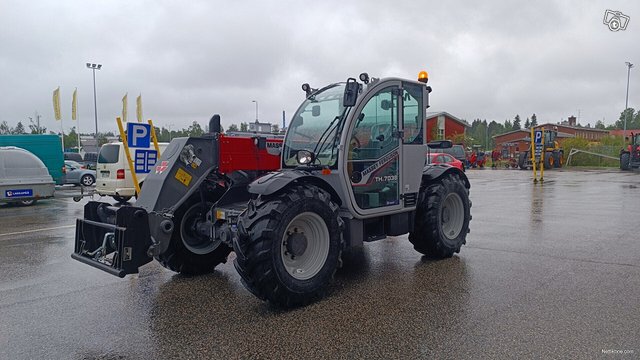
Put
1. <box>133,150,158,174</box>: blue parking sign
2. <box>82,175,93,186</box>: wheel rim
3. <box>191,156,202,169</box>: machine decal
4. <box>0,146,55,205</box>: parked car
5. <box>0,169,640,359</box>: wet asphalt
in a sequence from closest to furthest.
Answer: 1. <box>0,169,640,359</box>: wet asphalt
2. <box>191,156,202,169</box>: machine decal
3. <box>133,150,158,174</box>: blue parking sign
4. <box>0,146,55,205</box>: parked car
5. <box>82,175,93,186</box>: wheel rim

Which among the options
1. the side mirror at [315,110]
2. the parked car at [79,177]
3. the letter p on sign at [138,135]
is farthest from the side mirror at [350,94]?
the parked car at [79,177]

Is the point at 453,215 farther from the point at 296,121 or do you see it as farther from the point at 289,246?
the point at 289,246

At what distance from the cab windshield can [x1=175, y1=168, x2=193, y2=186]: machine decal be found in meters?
1.21

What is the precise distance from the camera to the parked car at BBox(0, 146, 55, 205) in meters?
13.2

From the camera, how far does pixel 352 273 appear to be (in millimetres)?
5680

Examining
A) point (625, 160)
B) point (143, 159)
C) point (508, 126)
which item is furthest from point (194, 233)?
point (508, 126)

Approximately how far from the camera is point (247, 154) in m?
5.62

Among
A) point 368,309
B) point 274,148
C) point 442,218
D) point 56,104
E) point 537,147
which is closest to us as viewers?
point 368,309

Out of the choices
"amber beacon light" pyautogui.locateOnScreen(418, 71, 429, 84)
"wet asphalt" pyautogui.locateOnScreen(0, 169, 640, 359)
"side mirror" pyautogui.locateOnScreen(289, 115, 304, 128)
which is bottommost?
"wet asphalt" pyautogui.locateOnScreen(0, 169, 640, 359)

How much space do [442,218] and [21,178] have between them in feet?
41.7

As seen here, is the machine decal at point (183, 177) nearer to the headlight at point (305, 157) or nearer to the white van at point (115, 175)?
the headlight at point (305, 157)

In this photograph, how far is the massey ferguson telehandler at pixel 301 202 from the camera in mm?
4266

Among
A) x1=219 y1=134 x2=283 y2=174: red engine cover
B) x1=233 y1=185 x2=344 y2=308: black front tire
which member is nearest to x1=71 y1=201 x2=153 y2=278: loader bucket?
x1=233 y1=185 x2=344 y2=308: black front tire

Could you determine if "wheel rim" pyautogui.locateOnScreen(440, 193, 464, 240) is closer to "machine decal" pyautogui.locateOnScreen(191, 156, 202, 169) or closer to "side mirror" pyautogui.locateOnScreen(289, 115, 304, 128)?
"side mirror" pyautogui.locateOnScreen(289, 115, 304, 128)
